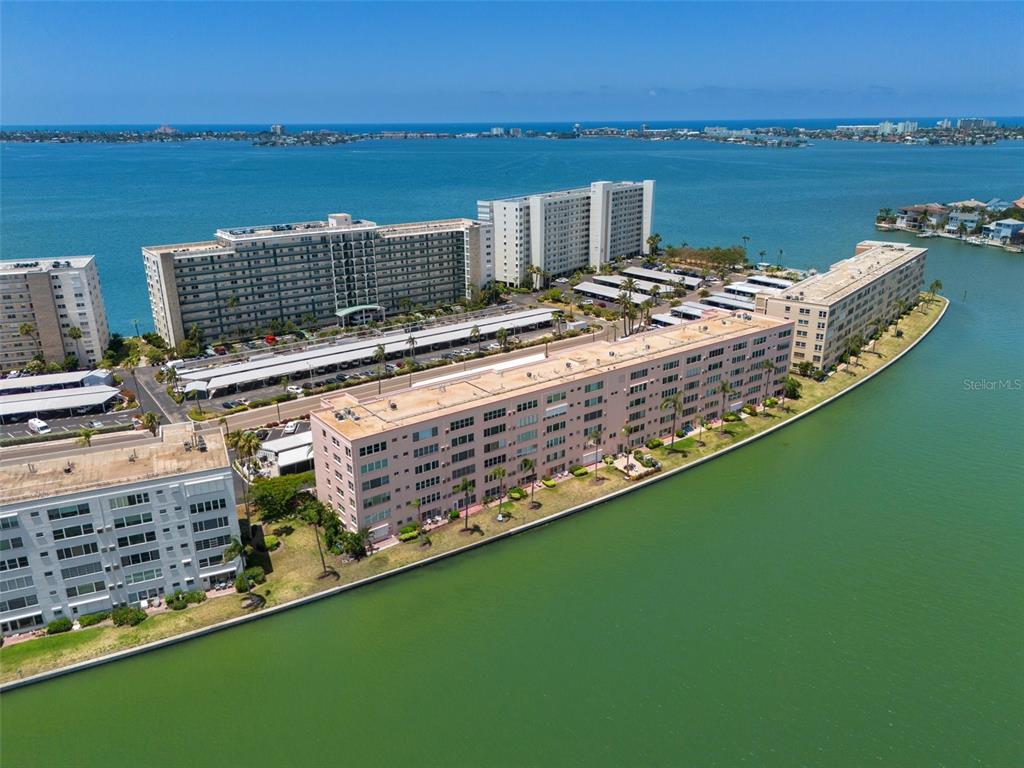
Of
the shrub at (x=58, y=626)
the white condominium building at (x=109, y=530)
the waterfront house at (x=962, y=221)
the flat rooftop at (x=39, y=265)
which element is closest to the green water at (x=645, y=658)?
the shrub at (x=58, y=626)

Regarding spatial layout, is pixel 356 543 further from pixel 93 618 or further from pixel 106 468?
pixel 106 468

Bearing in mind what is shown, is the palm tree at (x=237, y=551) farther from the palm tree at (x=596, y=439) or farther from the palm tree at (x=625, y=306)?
the palm tree at (x=625, y=306)

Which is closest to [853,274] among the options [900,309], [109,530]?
[900,309]

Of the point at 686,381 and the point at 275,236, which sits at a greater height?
the point at 275,236

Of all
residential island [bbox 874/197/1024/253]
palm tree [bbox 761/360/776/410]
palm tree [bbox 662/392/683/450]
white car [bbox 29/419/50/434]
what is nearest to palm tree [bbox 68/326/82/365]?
white car [bbox 29/419/50/434]

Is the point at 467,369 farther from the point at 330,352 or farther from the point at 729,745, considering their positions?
the point at 729,745

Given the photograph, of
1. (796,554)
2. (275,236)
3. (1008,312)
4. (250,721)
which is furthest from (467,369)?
(1008,312)

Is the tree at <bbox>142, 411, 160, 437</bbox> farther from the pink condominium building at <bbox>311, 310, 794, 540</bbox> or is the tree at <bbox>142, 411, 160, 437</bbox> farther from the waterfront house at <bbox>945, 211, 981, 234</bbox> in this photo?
the waterfront house at <bbox>945, 211, 981, 234</bbox>
